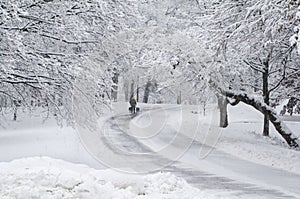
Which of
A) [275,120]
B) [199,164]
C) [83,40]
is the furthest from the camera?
[275,120]

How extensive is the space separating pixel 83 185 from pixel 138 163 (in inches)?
246

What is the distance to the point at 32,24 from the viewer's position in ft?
36.7

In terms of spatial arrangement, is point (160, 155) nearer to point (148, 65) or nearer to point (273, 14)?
point (148, 65)

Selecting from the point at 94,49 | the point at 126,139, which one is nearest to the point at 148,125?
the point at 126,139

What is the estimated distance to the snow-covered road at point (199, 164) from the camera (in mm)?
10305

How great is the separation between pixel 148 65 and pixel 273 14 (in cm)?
875

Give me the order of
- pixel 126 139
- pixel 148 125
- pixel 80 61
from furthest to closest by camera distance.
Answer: pixel 148 125 → pixel 126 139 → pixel 80 61

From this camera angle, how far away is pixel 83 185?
755 centimetres

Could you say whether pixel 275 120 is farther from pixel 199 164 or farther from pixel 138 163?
pixel 138 163

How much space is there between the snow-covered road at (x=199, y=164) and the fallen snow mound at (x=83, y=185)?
4.74 feet

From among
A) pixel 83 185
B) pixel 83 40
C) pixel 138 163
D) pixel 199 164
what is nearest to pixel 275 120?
pixel 199 164

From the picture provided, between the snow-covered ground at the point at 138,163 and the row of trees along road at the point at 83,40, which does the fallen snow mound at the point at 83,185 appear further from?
the row of trees along road at the point at 83,40

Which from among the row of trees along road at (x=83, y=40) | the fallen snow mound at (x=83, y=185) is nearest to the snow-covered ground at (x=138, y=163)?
the fallen snow mound at (x=83, y=185)

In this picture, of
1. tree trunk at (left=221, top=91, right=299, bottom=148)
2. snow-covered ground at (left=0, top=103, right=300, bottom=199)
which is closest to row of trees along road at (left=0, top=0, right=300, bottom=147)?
Result: snow-covered ground at (left=0, top=103, right=300, bottom=199)
